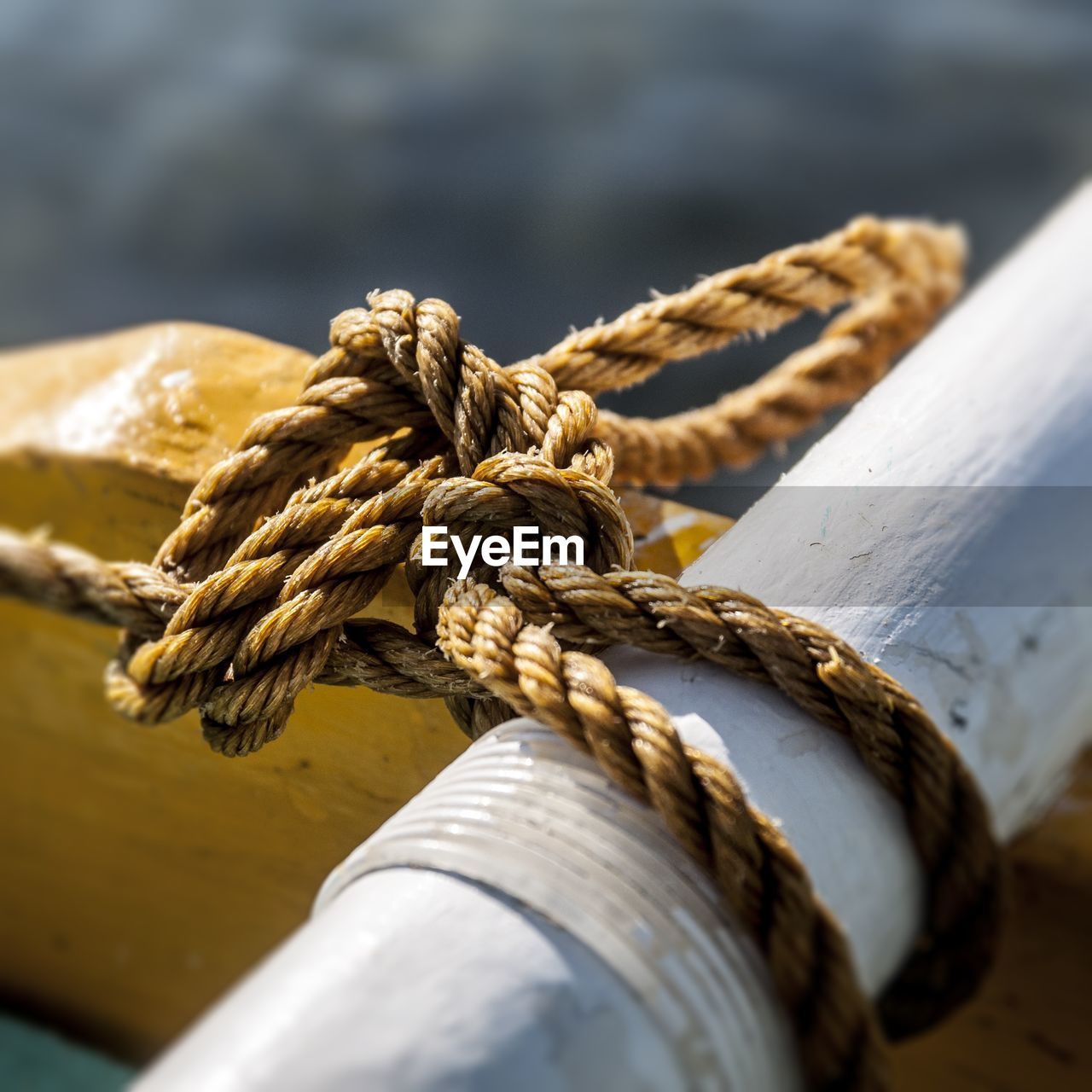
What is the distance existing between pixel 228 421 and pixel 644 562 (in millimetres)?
438

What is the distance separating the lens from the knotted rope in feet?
1.98

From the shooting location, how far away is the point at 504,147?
12.9ft

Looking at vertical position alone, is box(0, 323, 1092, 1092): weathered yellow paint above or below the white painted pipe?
below

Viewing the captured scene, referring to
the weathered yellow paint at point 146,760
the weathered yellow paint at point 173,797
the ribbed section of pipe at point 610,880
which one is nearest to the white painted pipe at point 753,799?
the ribbed section of pipe at point 610,880

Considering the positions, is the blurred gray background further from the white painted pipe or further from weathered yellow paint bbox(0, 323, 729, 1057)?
the white painted pipe

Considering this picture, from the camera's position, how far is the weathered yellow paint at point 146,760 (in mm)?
1045

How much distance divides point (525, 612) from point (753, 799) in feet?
0.60

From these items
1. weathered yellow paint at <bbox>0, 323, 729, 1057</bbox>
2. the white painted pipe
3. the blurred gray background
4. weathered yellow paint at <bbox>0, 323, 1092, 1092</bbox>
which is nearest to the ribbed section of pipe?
the white painted pipe

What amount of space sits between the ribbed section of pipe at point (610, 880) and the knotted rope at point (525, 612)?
16 mm

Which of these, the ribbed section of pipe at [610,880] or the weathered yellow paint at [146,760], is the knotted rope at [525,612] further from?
the weathered yellow paint at [146,760]

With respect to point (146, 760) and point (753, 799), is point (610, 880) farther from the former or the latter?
point (146, 760)

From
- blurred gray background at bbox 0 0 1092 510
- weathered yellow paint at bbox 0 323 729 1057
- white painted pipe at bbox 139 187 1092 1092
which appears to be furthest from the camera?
blurred gray background at bbox 0 0 1092 510

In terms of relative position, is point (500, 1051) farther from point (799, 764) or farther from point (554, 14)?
point (554, 14)

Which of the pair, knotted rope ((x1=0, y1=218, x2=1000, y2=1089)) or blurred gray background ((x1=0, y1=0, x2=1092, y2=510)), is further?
blurred gray background ((x1=0, y1=0, x2=1092, y2=510))
